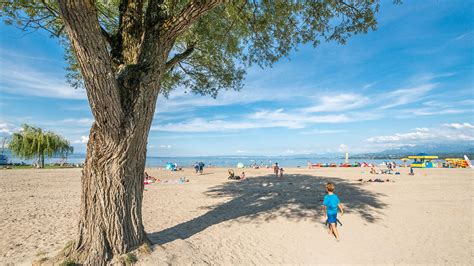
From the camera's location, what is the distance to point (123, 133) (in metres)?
4.77

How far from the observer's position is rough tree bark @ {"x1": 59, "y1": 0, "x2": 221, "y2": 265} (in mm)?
4578

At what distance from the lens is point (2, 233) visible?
24.1ft

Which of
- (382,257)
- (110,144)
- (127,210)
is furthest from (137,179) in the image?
(382,257)

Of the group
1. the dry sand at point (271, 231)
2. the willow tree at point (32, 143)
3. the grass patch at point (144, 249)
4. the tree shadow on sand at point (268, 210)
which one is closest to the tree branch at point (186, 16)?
the grass patch at point (144, 249)

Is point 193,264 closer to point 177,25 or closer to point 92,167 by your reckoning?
point 92,167

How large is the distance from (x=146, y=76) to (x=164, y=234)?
4.69 metres

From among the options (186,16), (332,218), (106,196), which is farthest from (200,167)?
(186,16)

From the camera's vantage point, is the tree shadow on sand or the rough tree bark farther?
the tree shadow on sand

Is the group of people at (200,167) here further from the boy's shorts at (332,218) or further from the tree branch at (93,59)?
the tree branch at (93,59)

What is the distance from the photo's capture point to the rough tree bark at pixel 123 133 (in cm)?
458

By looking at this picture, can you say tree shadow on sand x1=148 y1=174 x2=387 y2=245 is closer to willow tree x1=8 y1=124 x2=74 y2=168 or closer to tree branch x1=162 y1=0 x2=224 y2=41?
tree branch x1=162 y1=0 x2=224 y2=41

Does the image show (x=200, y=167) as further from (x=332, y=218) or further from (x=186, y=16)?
(x=186, y=16)

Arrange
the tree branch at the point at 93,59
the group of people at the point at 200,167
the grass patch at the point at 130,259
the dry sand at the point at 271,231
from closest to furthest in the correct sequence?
1. the tree branch at the point at 93,59
2. the grass patch at the point at 130,259
3. the dry sand at the point at 271,231
4. the group of people at the point at 200,167

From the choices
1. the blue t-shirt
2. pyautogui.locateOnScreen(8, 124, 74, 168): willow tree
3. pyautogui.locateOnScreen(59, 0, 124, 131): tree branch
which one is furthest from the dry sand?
pyautogui.locateOnScreen(8, 124, 74, 168): willow tree
